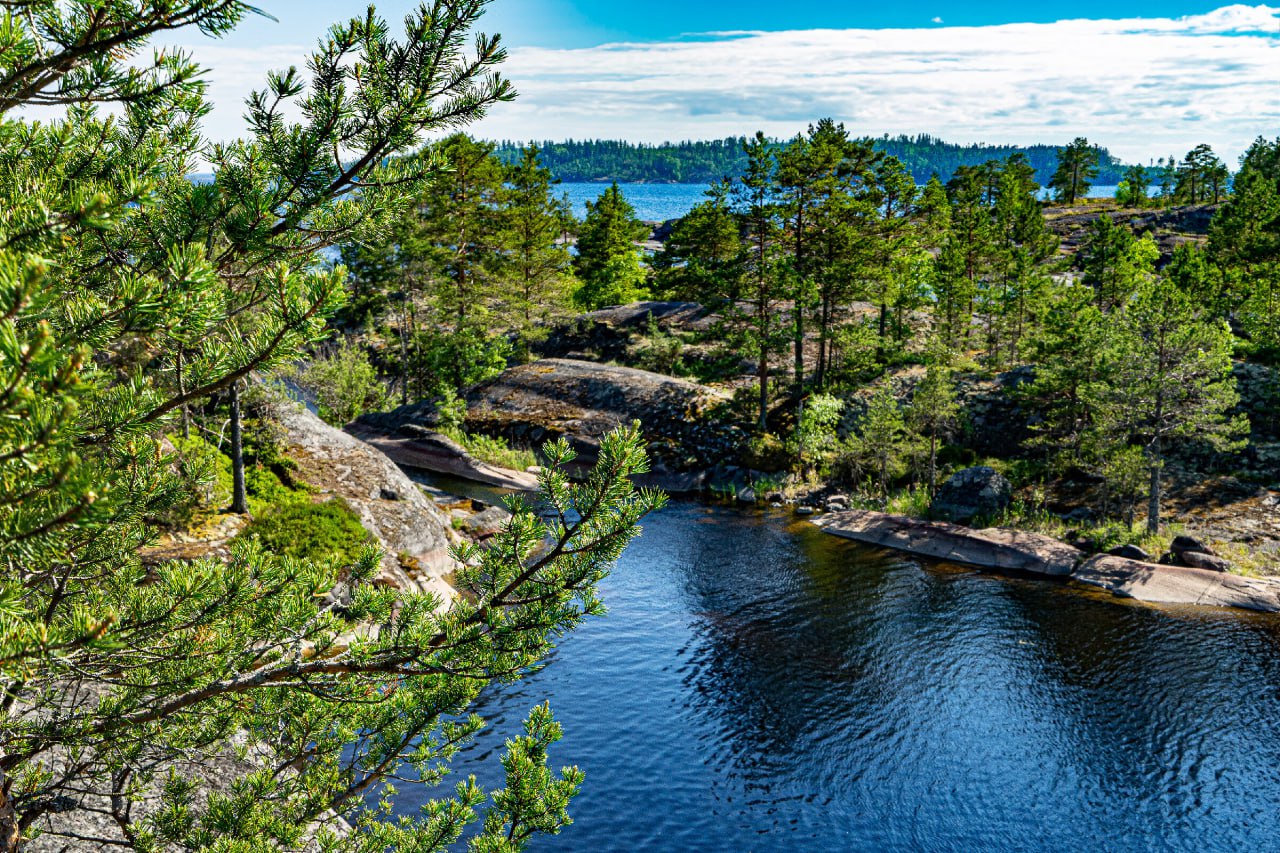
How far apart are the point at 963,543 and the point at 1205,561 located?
23.6 ft

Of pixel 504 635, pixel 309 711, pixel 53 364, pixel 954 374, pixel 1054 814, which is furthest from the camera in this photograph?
pixel 954 374

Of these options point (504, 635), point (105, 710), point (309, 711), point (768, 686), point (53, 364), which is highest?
point (53, 364)

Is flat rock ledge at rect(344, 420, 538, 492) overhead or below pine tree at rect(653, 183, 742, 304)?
below

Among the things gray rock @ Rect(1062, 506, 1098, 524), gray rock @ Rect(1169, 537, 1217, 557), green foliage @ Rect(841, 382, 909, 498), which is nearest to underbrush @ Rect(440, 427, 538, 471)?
green foliage @ Rect(841, 382, 909, 498)

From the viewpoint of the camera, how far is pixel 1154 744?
689 inches

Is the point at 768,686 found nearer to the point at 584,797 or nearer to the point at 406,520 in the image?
the point at 584,797

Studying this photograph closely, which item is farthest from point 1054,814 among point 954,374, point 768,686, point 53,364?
point 954,374

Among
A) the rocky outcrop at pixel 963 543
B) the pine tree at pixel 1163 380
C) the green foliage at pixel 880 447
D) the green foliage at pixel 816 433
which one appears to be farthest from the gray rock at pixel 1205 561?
the green foliage at pixel 816 433

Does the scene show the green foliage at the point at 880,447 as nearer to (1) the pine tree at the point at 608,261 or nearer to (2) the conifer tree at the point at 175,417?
(2) the conifer tree at the point at 175,417

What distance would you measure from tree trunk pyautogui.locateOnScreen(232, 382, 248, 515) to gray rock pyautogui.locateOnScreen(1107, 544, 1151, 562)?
27.3 meters

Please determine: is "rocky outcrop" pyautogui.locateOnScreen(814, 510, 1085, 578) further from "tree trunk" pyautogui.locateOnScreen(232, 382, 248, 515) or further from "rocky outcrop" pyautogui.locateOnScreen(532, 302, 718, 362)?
"rocky outcrop" pyautogui.locateOnScreen(532, 302, 718, 362)

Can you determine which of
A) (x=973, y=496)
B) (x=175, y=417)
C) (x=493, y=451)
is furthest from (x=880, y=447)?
(x=175, y=417)

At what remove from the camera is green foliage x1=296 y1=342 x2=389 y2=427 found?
156 ft

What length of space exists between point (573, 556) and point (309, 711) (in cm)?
319
